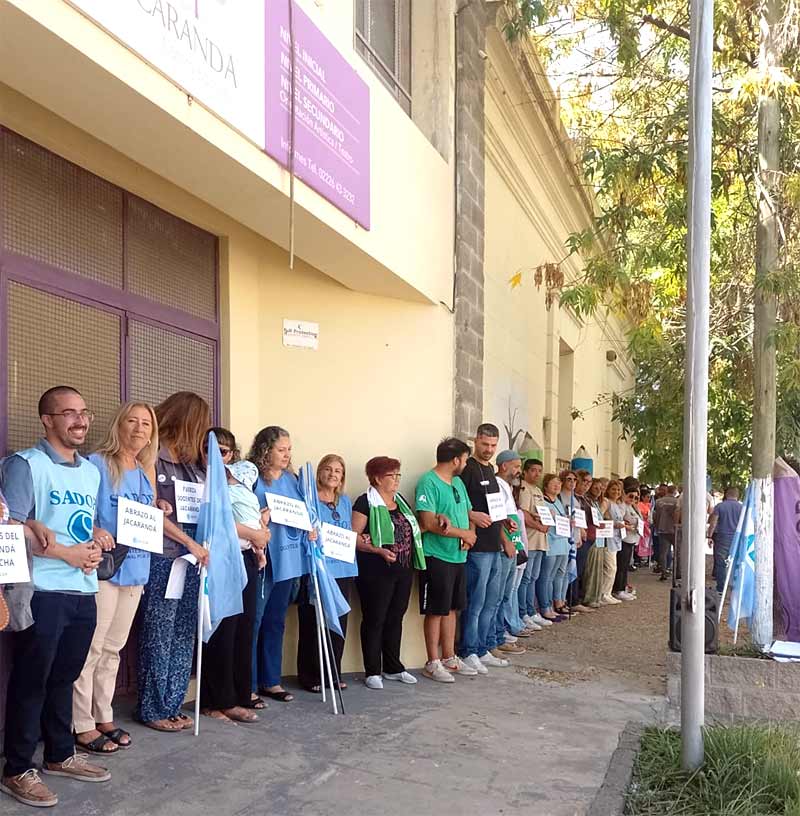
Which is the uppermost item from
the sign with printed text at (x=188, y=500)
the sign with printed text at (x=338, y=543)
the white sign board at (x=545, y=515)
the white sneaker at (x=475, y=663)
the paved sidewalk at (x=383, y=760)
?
the sign with printed text at (x=188, y=500)

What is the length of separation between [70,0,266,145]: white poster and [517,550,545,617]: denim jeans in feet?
20.9

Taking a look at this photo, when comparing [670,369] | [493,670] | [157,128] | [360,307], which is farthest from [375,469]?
[670,369]

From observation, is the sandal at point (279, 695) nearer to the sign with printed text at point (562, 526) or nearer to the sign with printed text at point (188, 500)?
the sign with printed text at point (188, 500)

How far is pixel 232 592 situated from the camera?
571 cm

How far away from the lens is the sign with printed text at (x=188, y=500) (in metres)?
5.64

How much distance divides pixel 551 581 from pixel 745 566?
377cm

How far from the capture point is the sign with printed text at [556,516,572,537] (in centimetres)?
1088

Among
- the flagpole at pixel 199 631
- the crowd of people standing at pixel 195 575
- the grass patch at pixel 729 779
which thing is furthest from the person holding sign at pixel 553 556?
the flagpole at pixel 199 631

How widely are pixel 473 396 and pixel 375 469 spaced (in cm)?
206

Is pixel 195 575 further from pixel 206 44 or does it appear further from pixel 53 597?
pixel 206 44

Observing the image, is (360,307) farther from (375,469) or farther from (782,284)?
(782,284)

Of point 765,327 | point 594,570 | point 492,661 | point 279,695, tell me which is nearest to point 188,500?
point 279,695

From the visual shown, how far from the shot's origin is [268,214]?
6281mm

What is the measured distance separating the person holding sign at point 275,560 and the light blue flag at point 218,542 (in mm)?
579
